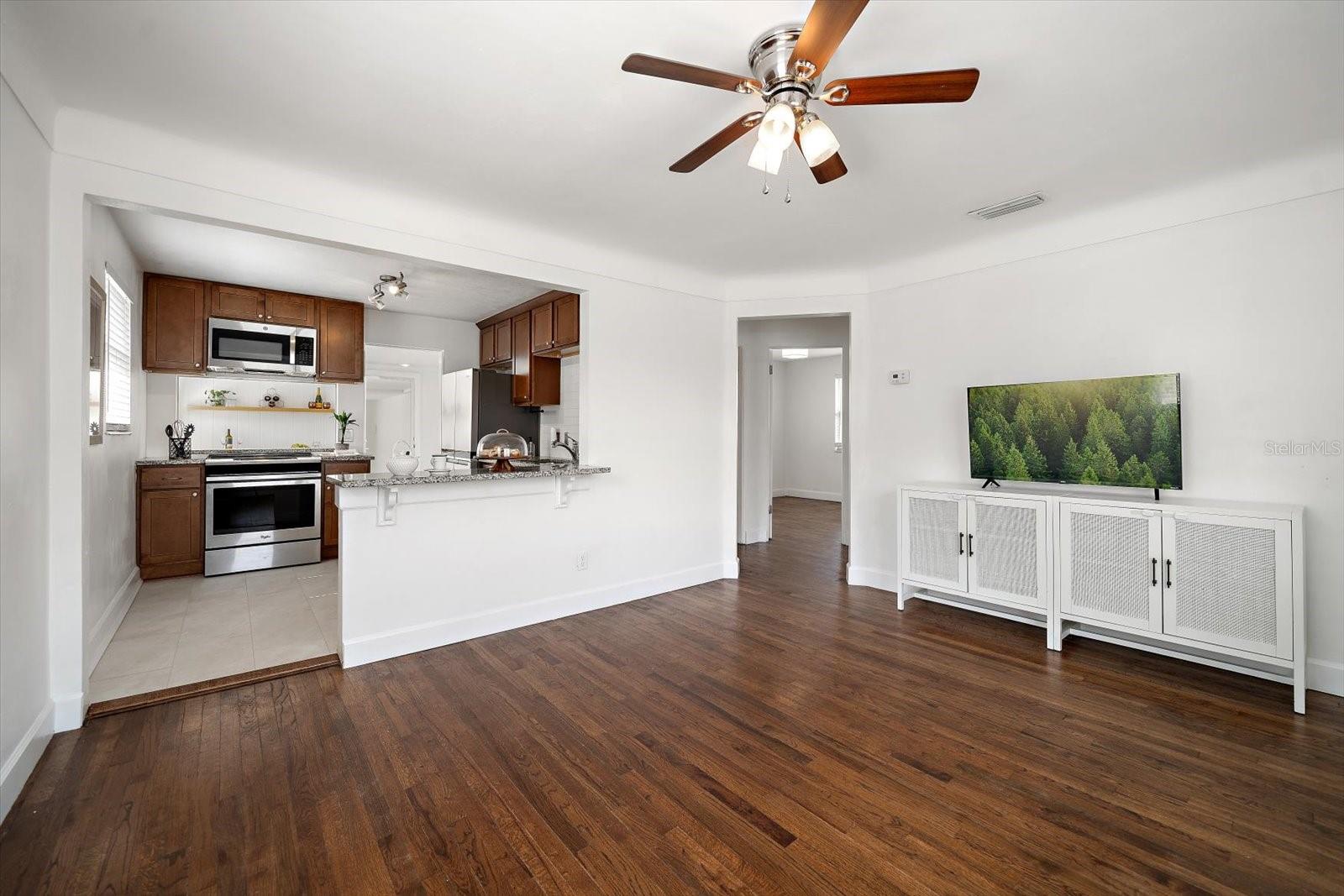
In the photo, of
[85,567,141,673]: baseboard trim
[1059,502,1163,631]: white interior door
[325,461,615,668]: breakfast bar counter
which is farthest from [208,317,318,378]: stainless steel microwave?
[1059,502,1163,631]: white interior door

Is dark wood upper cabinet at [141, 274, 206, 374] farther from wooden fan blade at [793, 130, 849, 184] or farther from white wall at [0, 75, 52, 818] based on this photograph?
wooden fan blade at [793, 130, 849, 184]

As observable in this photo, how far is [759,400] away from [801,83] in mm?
4996

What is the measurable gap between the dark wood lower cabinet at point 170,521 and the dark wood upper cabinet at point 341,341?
1411mm

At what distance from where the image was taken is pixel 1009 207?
10.9 ft

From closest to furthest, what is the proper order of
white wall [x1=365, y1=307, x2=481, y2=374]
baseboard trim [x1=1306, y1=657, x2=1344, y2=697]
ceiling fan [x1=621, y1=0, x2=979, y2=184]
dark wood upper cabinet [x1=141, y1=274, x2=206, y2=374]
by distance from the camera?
ceiling fan [x1=621, y1=0, x2=979, y2=184] < baseboard trim [x1=1306, y1=657, x2=1344, y2=697] < dark wood upper cabinet [x1=141, y1=274, x2=206, y2=374] < white wall [x1=365, y1=307, x2=481, y2=374]

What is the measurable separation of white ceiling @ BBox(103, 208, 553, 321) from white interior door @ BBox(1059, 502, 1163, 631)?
367 centimetres

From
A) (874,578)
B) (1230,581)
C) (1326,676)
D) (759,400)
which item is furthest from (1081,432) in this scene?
(759,400)

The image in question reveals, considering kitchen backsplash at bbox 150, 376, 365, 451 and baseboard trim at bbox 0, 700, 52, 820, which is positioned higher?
kitchen backsplash at bbox 150, 376, 365, 451

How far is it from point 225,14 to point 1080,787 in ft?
12.8

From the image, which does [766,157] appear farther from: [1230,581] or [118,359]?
[118,359]

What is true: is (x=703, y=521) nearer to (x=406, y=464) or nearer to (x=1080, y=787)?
(x=406, y=464)

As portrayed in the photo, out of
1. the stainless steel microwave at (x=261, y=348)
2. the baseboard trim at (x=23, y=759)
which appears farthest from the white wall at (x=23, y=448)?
the stainless steel microwave at (x=261, y=348)

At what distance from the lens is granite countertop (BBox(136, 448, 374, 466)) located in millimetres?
4578

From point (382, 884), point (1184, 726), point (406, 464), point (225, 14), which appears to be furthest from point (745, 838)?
point (225, 14)
